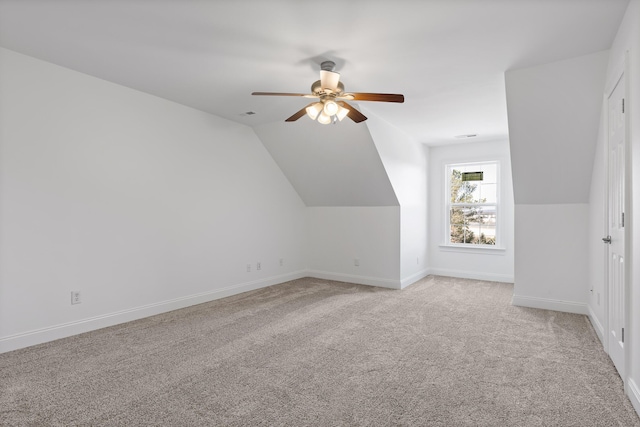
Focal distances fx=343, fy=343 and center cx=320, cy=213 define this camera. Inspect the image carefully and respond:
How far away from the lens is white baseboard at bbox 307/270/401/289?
5.37m

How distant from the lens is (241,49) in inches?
110

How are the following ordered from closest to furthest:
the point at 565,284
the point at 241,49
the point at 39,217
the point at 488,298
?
1. the point at 241,49
2. the point at 39,217
3. the point at 565,284
4. the point at 488,298

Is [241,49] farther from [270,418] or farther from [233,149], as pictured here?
[270,418]

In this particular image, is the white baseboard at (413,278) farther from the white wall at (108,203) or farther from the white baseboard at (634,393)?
the white baseboard at (634,393)

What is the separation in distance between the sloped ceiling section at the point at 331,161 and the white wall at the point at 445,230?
161 cm

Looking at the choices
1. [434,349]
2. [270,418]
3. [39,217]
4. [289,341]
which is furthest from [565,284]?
[39,217]

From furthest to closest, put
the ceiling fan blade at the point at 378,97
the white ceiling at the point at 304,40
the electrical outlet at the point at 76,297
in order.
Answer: the electrical outlet at the point at 76,297 < the ceiling fan blade at the point at 378,97 < the white ceiling at the point at 304,40

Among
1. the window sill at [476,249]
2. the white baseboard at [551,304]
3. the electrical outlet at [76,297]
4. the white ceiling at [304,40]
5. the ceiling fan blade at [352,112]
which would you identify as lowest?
the white baseboard at [551,304]

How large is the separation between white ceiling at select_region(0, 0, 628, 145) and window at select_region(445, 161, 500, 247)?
2.55m

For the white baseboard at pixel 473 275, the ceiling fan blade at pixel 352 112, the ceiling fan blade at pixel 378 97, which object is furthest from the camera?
the white baseboard at pixel 473 275

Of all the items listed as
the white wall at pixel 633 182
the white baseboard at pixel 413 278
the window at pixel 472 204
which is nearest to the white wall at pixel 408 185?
the white baseboard at pixel 413 278

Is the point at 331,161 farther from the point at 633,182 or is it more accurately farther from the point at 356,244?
the point at 633,182

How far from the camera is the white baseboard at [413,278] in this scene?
17.7 ft

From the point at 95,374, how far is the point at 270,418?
4.78ft
